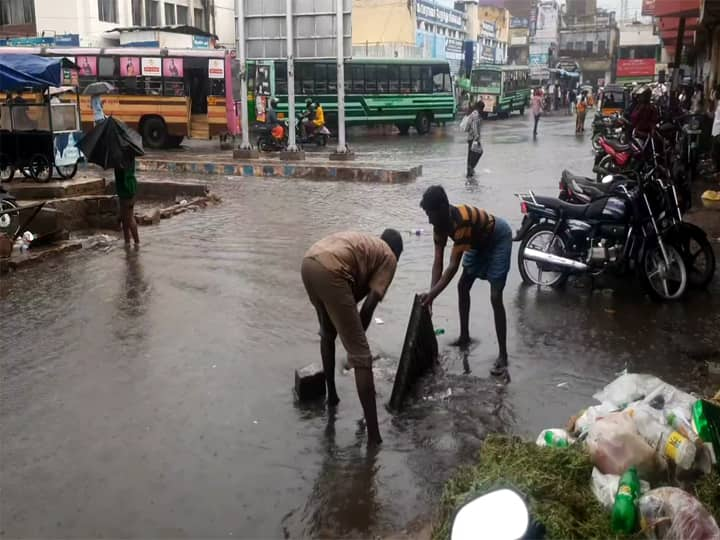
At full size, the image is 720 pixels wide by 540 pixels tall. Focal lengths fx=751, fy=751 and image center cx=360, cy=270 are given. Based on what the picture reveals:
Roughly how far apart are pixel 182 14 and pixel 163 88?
70.3 ft

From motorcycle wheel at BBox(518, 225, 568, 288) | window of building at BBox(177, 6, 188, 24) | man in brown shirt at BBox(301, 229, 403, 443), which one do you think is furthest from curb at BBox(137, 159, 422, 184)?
window of building at BBox(177, 6, 188, 24)

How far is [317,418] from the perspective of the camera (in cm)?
482

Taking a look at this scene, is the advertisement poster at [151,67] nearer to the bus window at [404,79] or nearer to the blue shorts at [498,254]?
the bus window at [404,79]

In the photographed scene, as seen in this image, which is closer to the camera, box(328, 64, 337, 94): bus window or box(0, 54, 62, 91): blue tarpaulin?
box(0, 54, 62, 91): blue tarpaulin

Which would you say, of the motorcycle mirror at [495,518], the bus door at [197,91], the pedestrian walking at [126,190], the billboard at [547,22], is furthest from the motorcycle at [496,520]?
the billboard at [547,22]

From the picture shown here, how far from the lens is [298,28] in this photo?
18.3 meters

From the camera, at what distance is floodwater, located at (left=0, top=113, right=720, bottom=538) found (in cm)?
383

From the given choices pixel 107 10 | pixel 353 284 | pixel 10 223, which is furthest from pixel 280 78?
pixel 353 284

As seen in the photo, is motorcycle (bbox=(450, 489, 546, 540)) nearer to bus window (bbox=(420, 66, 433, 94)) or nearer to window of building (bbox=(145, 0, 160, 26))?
bus window (bbox=(420, 66, 433, 94))

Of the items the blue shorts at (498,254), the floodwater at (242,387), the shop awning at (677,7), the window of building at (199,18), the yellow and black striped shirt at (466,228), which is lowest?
the floodwater at (242,387)

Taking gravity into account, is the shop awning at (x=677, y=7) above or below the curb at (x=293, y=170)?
above

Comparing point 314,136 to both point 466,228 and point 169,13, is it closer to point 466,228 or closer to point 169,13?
point 169,13

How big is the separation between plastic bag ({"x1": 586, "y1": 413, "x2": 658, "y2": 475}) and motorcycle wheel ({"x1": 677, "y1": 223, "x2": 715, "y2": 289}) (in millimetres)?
4121

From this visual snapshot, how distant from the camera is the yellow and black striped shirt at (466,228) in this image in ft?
17.5
